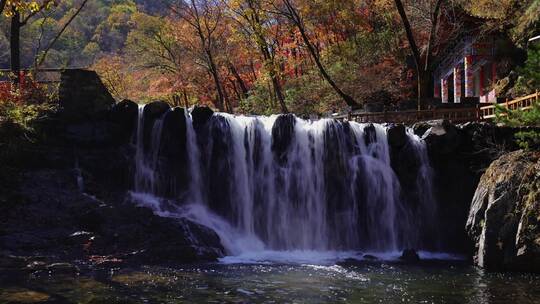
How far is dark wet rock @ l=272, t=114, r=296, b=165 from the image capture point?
746 inches

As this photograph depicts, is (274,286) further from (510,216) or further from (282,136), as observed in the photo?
(282,136)

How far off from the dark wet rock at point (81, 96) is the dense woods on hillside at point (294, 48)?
24.3 ft

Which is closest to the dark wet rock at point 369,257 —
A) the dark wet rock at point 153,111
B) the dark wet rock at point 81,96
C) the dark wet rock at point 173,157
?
the dark wet rock at point 173,157

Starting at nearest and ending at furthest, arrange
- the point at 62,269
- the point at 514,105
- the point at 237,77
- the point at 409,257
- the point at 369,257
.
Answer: the point at 62,269 → the point at 409,257 → the point at 369,257 → the point at 514,105 → the point at 237,77

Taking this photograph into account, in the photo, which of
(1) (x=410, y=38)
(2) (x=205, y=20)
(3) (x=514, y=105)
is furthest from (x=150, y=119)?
(2) (x=205, y=20)

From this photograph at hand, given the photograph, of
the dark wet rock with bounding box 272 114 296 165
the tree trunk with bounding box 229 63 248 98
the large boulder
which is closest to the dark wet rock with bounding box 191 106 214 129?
the dark wet rock with bounding box 272 114 296 165

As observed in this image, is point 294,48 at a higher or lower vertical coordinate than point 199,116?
higher

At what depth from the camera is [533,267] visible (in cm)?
1359

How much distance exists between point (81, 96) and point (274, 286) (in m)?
10.7

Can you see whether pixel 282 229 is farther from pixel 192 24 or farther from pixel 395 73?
pixel 192 24

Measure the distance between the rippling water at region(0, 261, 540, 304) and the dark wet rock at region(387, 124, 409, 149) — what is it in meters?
5.77

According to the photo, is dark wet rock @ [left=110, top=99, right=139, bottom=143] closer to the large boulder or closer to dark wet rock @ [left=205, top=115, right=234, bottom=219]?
dark wet rock @ [left=205, top=115, right=234, bottom=219]

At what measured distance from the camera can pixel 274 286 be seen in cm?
1162

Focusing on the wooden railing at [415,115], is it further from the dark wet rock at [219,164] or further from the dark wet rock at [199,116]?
the dark wet rock at [199,116]
